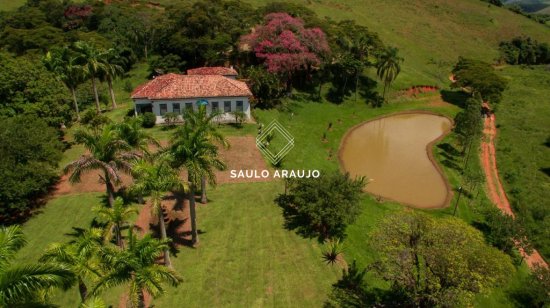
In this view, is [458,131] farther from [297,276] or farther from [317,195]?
[297,276]

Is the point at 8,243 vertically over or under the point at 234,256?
over

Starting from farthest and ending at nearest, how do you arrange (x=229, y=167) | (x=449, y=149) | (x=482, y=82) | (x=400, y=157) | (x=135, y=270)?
(x=482, y=82)
(x=449, y=149)
(x=400, y=157)
(x=229, y=167)
(x=135, y=270)

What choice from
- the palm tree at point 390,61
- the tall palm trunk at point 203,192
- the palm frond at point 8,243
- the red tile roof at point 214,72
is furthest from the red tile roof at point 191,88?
the palm frond at point 8,243

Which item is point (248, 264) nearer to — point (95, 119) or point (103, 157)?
point (103, 157)

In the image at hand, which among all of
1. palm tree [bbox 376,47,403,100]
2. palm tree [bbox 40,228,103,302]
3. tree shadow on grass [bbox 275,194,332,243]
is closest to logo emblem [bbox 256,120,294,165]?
tree shadow on grass [bbox 275,194,332,243]

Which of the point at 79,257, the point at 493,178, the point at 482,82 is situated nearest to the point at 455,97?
the point at 482,82

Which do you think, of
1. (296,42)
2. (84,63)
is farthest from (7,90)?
(296,42)
